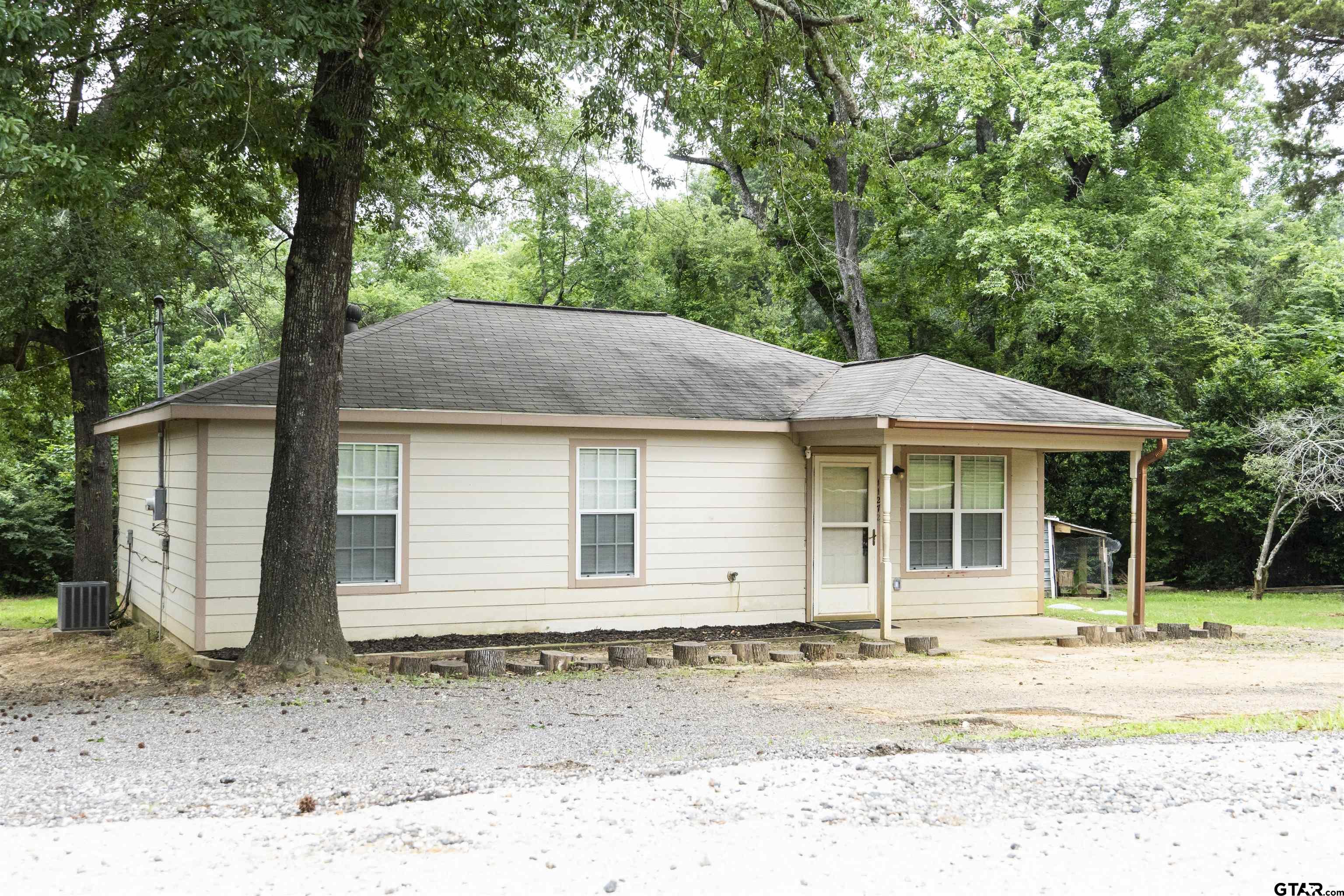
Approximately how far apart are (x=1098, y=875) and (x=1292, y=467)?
→ 16.9 metres

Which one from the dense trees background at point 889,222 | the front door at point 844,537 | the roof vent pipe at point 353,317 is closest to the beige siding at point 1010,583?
the front door at point 844,537

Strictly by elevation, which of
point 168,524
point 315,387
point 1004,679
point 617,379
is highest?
point 617,379

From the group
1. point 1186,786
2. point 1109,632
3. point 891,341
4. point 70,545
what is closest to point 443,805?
point 1186,786

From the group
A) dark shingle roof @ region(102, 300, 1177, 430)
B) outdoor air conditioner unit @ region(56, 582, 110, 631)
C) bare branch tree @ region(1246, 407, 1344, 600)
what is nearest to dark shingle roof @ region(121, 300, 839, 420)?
dark shingle roof @ region(102, 300, 1177, 430)

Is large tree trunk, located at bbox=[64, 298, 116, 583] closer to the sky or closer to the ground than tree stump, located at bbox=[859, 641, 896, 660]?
closer to the sky

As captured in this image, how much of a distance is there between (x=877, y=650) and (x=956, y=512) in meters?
3.57

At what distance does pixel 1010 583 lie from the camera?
14.3 metres

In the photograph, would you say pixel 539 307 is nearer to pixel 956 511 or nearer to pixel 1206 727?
pixel 956 511

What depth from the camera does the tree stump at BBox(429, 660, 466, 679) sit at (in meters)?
9.41

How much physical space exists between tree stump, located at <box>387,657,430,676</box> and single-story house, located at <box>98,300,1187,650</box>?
1.51 metres

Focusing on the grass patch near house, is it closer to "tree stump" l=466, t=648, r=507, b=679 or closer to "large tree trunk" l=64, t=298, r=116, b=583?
"tree stump" l=466, t=648, r=507, b=679

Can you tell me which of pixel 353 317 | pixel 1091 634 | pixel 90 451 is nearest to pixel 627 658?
pixel 1091 634

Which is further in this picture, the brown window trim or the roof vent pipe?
the roof vent pipe

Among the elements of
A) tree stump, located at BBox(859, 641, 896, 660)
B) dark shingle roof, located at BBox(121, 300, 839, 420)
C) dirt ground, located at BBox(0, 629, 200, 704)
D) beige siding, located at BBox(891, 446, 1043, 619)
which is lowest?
dirt ground, located at BBox(0, 629, 200, 704)
